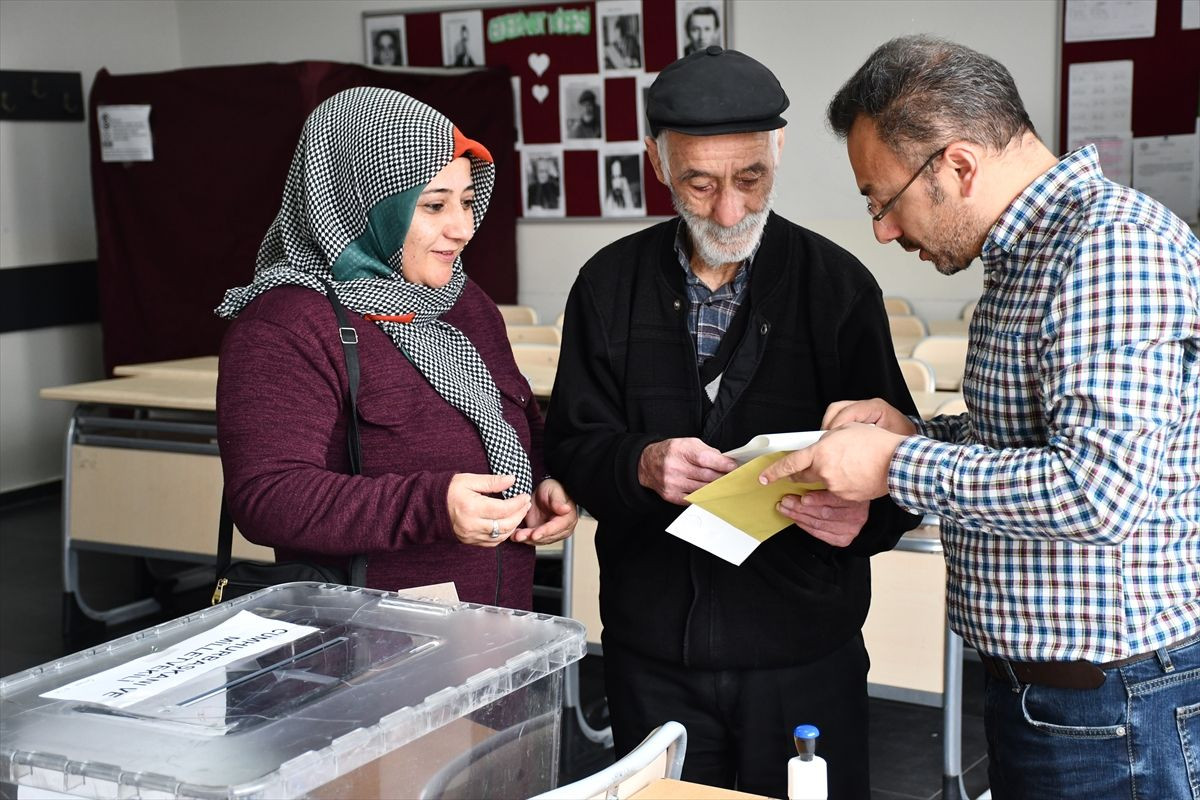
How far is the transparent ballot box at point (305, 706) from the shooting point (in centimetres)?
104

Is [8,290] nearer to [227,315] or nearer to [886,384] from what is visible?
[227,315]

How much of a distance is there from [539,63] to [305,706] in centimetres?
607

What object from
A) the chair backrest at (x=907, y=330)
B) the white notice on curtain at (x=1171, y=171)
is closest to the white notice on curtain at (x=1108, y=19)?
the white notice on curtain at (x=1171, y=171)

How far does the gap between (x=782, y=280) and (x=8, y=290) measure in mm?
6237

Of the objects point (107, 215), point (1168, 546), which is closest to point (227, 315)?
point (1168, 546)

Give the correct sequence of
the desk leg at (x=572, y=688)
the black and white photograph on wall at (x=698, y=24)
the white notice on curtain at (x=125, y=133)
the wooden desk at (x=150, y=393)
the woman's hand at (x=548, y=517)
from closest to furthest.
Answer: the woman's hand at (x=548, y=517)
the desk leg at (x=572, y=688)
the wooden desk at (x=150, y=393)
the black and white photograph on wall at (x=698, y=24)
the white notice on curtain at (x=125, y=133)

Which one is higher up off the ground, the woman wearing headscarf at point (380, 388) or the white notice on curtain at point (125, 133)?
the white notice on curtain at point (125, 133)

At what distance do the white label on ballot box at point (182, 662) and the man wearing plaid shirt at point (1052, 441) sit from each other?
0.60m

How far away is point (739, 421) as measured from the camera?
1.72m

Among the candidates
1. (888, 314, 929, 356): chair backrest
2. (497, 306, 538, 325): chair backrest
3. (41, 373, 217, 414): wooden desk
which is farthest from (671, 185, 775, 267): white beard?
(497, 306, 538, 325): chair backrest

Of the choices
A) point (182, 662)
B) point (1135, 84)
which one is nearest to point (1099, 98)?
point (1135, 84)

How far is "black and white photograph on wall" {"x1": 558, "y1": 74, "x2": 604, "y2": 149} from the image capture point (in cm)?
670

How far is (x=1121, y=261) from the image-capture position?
125 cm

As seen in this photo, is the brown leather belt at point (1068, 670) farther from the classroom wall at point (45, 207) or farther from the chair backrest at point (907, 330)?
the classroom wall at point (45, 207)
